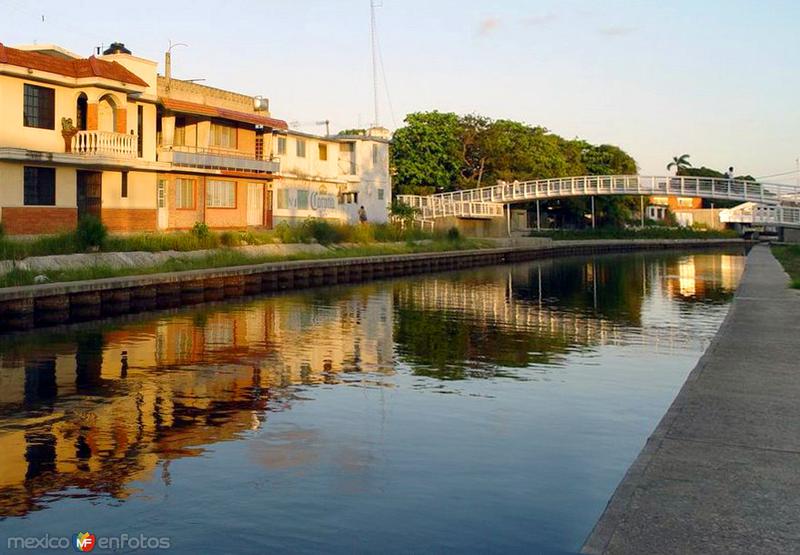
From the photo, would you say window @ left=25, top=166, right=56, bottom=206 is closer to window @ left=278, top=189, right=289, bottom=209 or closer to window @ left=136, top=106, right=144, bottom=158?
window @ left=136, top=106, right=144, bottom=158

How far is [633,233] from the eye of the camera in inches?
4884

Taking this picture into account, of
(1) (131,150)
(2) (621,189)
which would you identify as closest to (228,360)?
(1) (131,150)

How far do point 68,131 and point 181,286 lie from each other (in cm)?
1169

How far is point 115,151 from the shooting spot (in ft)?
151

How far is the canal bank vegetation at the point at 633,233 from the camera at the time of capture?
11375 cm

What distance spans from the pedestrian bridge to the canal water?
5660 cm

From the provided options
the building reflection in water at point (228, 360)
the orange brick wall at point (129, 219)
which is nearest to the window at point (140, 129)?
the orange brick wall at point (129, 219)

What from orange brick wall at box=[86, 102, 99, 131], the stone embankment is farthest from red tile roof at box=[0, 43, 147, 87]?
the stone embankment

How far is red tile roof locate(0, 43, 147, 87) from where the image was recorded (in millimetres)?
41500

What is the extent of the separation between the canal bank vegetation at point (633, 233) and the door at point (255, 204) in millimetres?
56652

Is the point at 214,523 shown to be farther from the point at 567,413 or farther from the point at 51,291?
the point at 51,291

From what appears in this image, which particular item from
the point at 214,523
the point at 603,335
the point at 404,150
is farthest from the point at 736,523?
the point at 404,150

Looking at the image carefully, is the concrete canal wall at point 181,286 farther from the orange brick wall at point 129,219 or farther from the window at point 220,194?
the window at point 220,194

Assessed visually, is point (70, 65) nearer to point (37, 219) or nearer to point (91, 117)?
point (91, 117)
